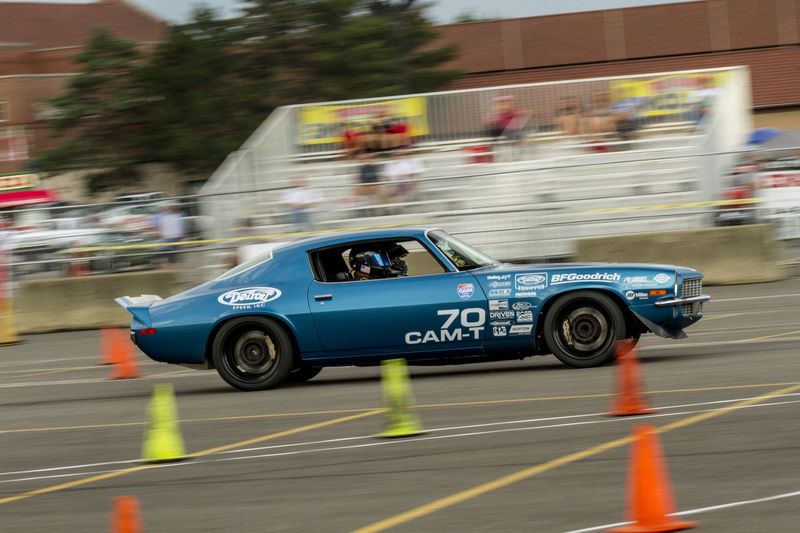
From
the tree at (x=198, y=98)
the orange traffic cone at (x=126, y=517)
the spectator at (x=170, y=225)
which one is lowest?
the orange traffic cone at (x=126, y=517)

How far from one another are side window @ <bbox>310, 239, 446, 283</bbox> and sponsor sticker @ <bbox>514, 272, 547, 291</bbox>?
746 millimetres

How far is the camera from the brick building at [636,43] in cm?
5447

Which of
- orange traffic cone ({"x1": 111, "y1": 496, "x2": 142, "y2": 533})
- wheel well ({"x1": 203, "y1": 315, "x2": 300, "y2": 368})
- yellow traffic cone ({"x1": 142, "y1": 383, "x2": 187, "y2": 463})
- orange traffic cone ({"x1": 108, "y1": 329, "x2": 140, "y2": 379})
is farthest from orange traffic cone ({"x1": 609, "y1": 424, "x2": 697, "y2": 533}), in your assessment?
orange traffic cone ({"x1": 108, "y1": 329, "x2": 140, "y2": 379})

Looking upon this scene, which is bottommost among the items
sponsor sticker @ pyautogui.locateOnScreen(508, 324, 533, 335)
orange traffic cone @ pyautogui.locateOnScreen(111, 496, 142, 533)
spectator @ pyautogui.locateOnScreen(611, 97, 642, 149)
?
orange traffic cone @ pyautogui.locateOnScreen(111, 496, 142, 533)

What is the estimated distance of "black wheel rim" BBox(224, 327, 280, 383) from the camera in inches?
451

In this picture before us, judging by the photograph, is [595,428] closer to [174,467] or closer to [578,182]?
[174,467]

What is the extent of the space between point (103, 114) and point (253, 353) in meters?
38.1

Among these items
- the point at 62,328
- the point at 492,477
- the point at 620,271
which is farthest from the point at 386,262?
the point at 62,328

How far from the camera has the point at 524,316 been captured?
10.9m

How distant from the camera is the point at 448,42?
57.0 m

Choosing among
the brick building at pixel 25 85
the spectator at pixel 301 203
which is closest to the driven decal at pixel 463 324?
the spectator at pixel 301 203

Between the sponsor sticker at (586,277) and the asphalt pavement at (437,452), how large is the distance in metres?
0.80

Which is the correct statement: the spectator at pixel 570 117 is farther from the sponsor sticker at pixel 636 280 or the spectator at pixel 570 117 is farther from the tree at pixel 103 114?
the tree at pixel 103 114

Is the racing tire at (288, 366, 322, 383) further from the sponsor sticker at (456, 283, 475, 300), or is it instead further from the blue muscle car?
the sponsor sticker at (456, 283, 475, 300)
